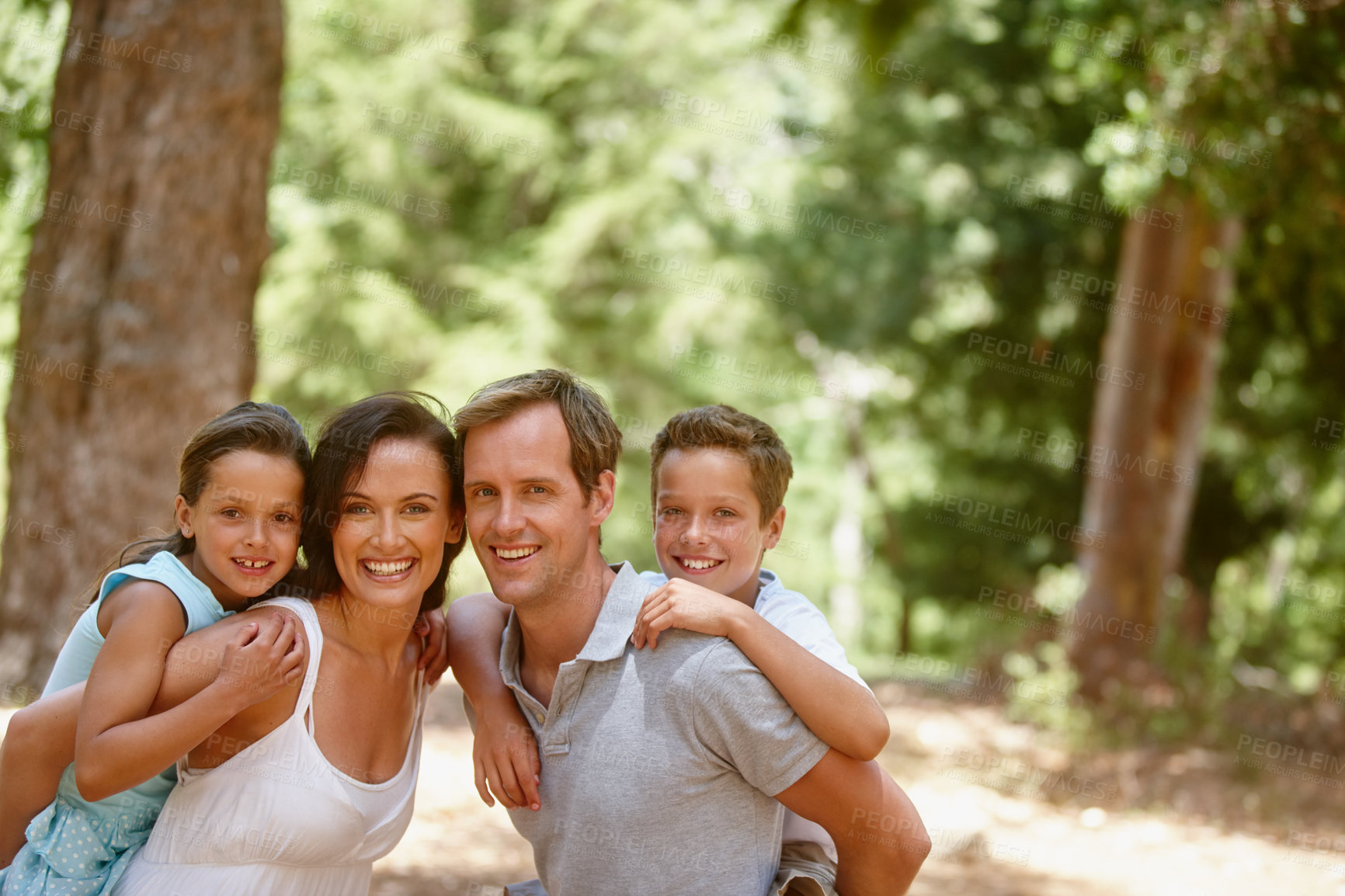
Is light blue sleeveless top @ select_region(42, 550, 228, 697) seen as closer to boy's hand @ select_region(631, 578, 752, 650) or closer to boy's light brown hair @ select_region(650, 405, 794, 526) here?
boy's hand @ select_region(631, 578, 752, 650)

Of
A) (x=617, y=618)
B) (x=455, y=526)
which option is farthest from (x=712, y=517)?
(x=455, y=526)

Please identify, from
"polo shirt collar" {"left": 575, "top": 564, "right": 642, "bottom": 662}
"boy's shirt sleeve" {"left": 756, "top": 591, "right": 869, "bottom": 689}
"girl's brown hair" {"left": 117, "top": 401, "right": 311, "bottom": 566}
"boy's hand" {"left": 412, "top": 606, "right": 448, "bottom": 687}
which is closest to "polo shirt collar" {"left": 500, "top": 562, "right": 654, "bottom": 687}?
"polo shirt collar" {"left": 575, "top": 564, "right": 642, "bottom": 662}

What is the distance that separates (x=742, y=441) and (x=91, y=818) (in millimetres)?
1979

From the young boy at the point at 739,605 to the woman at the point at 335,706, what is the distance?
306 mm

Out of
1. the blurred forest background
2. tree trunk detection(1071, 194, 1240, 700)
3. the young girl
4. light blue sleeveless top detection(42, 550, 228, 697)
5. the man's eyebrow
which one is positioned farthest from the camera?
tree trunk detection(1071, 194, 1240, 700)

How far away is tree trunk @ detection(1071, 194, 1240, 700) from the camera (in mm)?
10375

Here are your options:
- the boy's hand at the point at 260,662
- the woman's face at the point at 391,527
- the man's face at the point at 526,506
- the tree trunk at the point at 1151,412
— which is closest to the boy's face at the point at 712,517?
the man's face at the point at 526,506

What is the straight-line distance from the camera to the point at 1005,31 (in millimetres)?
11734

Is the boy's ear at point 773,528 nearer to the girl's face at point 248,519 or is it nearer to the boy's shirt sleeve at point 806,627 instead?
the boy's shirt sleeve at point 806,627

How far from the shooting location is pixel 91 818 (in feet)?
8.83

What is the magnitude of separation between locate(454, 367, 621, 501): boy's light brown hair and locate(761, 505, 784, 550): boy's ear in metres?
0.74

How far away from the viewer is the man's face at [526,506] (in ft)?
9.07

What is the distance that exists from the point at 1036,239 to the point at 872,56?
12181 millimetres

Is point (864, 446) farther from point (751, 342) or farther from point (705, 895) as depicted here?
point (705, 895)
